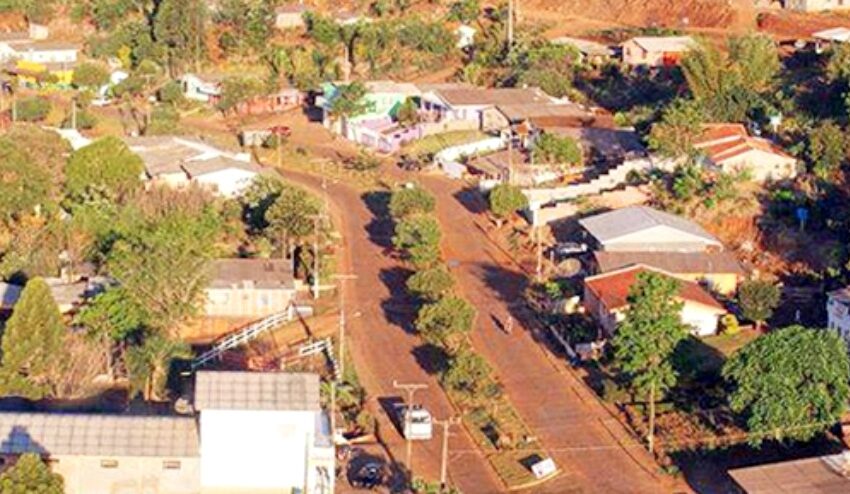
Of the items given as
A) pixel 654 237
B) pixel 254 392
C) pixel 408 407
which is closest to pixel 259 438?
pixel 254 392

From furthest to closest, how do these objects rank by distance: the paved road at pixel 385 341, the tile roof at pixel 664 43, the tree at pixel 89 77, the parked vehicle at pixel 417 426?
the tree at pixel 89 77 → the tile roof at pixel 664 43 → the parked vehicle at pixel 417 426 → the paved road at pixel 385 341

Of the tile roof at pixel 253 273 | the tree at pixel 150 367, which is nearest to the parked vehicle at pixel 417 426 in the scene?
the tree at pixel 150 367

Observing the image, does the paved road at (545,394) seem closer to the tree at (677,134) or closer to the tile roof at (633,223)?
the tile roof at (633,223)

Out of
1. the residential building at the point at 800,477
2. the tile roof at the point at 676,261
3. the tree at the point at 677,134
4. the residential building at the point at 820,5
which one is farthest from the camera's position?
the residential building at the point at 820,5

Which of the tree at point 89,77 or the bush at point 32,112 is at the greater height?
the bush at point 32,112

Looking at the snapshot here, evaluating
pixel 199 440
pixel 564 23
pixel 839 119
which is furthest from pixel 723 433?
pixel 564 23

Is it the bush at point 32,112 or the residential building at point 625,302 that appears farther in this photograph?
the bush at point 32,112

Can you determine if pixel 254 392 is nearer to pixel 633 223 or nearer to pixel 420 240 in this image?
pixel 420 240
